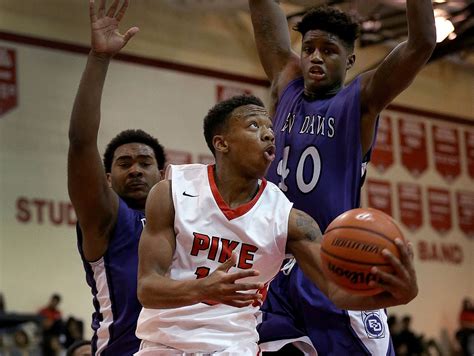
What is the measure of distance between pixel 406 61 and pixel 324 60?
533mm

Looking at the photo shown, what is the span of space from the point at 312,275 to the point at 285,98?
145cm

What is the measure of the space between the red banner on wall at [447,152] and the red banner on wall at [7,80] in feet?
30.4

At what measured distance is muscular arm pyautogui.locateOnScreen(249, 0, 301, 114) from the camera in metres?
5.61

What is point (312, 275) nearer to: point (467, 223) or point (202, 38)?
point (202, 38)

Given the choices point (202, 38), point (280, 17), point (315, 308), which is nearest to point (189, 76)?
point (202, 38)

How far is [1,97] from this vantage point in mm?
13766

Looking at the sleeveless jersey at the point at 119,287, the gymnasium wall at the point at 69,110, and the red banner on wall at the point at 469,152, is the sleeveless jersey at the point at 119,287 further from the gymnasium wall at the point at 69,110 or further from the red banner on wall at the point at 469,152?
the red banner on wall at the point at 469,152

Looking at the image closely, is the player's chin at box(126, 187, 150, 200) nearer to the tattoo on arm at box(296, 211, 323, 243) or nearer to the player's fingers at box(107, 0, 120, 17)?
the player's fingers at box(107, 0, 120, 17)

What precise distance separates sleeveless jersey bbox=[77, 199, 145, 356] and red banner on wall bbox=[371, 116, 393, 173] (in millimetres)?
13673

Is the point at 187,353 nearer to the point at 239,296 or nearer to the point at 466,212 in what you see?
the point at 239,296

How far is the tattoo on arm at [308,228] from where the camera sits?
4.33 meters

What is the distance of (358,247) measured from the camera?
12.2 ft

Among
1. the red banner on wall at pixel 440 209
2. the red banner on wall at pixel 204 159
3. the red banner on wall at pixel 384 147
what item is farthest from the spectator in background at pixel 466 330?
the red banner on wall at pixel 204 159

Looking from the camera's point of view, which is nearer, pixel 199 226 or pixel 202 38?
pixel 199 226
